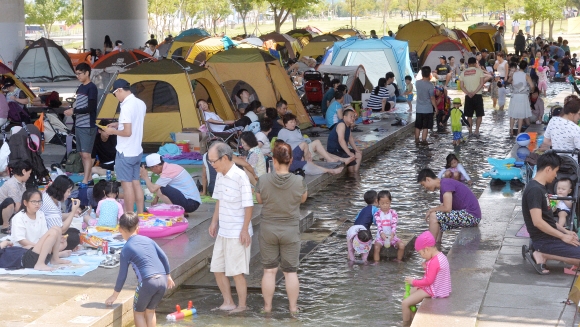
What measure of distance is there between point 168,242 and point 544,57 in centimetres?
2950

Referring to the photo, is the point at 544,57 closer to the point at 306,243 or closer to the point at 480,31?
the point at 480,31

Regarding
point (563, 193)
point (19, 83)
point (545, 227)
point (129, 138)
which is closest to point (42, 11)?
point (19, 83)

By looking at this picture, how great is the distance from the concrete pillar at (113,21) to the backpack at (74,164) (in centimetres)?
2492

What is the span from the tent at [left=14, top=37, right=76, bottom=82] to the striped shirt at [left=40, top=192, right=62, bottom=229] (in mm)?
22812

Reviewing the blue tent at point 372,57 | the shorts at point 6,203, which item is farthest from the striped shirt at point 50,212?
the blue tent at point 372,57

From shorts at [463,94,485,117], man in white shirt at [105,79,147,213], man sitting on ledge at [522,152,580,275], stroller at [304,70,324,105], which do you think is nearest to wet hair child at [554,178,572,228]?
man sitting on ledge at [522,152,580,275]

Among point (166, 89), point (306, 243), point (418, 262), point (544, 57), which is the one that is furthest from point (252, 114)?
point (544, 57)

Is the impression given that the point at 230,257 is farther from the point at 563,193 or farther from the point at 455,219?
the point at 563,193

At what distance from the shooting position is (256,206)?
36.6 ft

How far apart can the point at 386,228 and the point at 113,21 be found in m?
30.0

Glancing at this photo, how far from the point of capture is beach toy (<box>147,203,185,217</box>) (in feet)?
32.2

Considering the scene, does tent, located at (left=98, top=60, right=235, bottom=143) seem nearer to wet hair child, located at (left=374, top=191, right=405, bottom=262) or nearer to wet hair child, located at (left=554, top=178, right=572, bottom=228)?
wet hair child, located at (left=374, top=191, right=405, bottom=262)

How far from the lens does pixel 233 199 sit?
7.39m

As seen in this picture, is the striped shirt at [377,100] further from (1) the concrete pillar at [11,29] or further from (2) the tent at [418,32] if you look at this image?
(2) the tent at [418,32]
